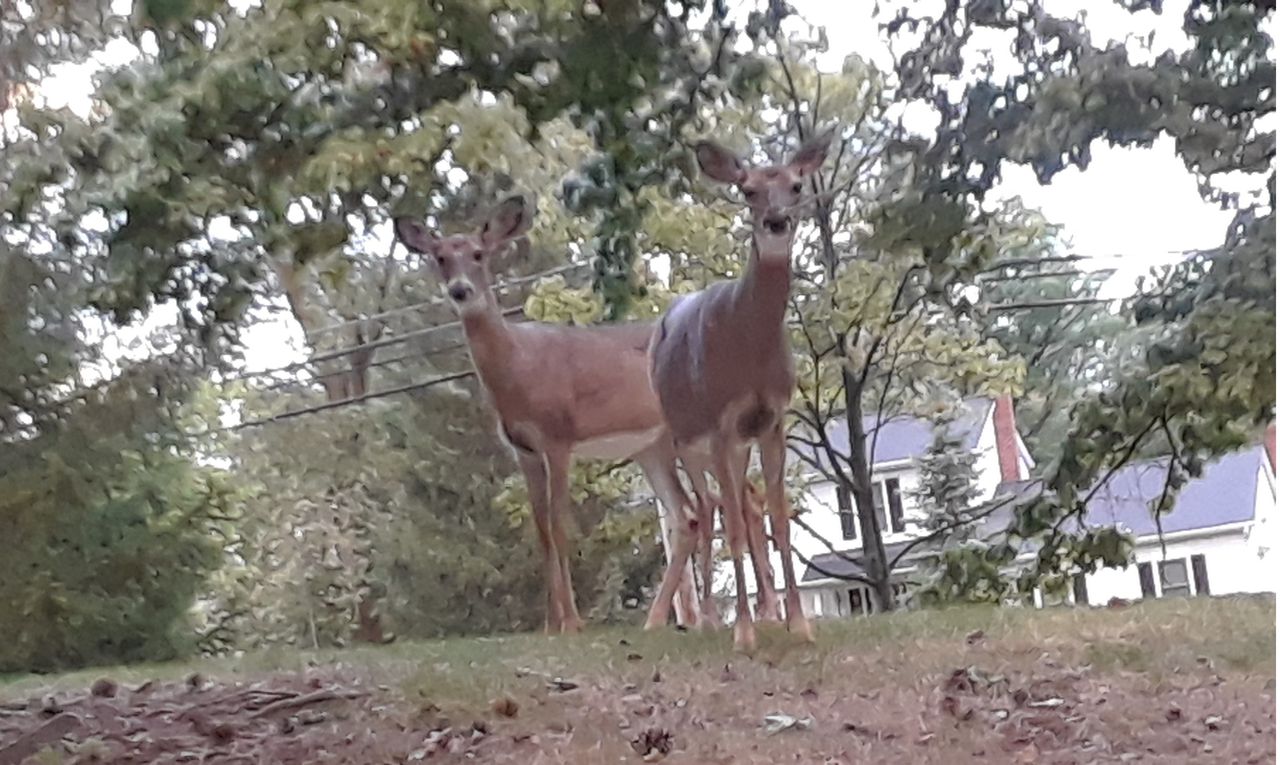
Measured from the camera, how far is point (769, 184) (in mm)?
1934

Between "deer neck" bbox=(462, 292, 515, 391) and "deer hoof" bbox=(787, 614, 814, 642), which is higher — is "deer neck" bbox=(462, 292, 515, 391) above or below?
above

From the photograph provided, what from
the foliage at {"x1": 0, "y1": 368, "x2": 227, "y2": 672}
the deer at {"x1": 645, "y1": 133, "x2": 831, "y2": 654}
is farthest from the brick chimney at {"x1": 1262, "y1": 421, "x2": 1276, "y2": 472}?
the foliage at {"x1": 0, "y1": 368, "x2": 227, "y2": 672}

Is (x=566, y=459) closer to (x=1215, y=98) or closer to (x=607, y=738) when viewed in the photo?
(x=607, y=738)

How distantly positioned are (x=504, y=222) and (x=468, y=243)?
6cm

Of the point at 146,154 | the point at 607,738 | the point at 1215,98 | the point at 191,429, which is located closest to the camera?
the point at 607,738

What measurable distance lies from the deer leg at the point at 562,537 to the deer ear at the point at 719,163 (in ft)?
1.62

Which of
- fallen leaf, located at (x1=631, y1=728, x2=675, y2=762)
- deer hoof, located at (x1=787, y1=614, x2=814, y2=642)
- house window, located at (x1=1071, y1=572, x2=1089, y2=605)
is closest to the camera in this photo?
fallen leaf, located at (x1=631, y1=728, x2=675, y2=762)

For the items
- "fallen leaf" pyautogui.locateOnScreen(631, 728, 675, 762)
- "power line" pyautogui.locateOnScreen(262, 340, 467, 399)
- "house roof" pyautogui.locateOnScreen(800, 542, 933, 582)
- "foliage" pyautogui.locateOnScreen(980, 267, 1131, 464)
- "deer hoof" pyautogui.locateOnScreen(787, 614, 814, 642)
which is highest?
"power line" pyautogui.locateOnScreen(262, 340, 467, 399)

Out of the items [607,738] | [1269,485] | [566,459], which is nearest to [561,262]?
[566,459]

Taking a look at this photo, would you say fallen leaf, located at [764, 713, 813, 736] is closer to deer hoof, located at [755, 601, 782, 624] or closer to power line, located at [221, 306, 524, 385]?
deer hoof, located at [755, 601, 782, 624]

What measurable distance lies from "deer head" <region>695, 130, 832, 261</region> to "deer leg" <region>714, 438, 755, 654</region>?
0.90ft

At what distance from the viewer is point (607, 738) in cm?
161

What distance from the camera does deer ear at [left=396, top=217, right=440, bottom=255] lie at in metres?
2.05

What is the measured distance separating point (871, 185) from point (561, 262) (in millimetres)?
429
